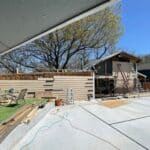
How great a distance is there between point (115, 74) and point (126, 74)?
4.33 ft

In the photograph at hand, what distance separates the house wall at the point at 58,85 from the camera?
13.9m

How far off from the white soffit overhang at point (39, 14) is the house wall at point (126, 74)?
17852mm

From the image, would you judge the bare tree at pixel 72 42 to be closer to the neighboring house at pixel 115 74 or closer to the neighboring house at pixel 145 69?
the neighboring house at pixel 115 74

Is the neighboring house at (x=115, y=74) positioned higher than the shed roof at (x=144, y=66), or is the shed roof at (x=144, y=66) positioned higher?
the shed roof at (x=144, y=66)

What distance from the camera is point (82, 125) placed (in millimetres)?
7547

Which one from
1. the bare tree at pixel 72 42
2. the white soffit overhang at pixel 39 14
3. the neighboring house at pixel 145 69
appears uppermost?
the bare tree at pixel 72 42

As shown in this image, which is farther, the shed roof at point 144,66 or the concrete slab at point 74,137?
the shed roof at point 144,66

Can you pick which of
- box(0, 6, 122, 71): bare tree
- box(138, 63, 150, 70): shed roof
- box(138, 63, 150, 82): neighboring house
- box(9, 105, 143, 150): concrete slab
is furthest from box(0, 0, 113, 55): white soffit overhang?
box(138, 63, 150, 70): shed roof

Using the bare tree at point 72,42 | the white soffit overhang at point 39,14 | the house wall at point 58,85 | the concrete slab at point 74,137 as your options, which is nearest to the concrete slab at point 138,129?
the concrete slab at point 74,137

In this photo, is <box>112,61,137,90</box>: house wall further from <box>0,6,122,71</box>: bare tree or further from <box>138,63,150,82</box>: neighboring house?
<box>138,63,150,82</box>: neighboring house

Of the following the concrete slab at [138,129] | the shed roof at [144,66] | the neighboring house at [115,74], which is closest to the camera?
the concrete slab at [138,129]

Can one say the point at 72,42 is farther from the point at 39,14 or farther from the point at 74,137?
the point at 39,14

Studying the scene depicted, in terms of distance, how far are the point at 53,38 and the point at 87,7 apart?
21023 mm

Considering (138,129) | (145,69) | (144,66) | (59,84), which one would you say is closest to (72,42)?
(59,84)
